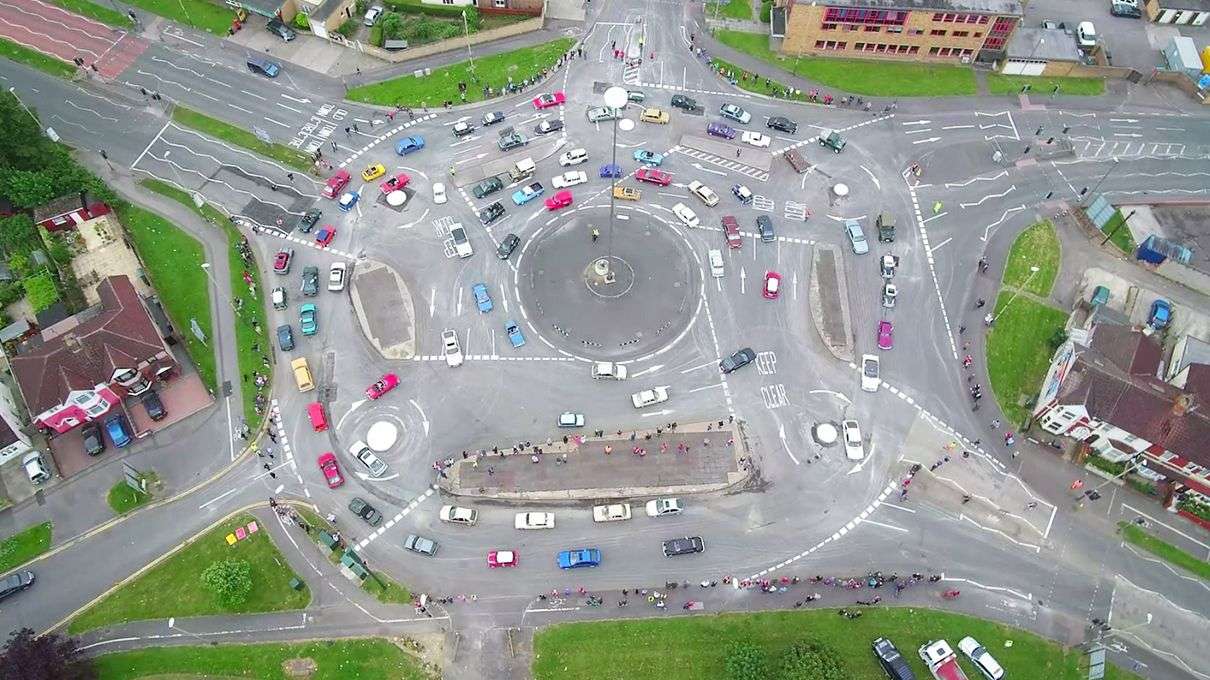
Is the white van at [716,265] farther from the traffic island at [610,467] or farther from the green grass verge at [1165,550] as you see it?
the green grass verge at [1165,550]

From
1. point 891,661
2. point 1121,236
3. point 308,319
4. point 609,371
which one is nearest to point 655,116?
point 609,371

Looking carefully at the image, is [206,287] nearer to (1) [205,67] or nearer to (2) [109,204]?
(2) [109,204]

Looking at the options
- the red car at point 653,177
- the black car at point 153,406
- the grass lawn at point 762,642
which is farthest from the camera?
the red car at point 653,177

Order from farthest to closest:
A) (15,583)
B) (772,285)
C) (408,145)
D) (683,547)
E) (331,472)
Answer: (408,145), (772,285), (331,472), (683,547), (15,583)

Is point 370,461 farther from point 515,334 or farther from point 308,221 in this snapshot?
point 308,221

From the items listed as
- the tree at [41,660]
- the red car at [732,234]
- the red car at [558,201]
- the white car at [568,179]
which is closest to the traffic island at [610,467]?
the red car at [732,234]

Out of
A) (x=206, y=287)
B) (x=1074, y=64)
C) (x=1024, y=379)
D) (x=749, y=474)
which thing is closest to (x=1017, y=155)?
(x=1074, y=64)
